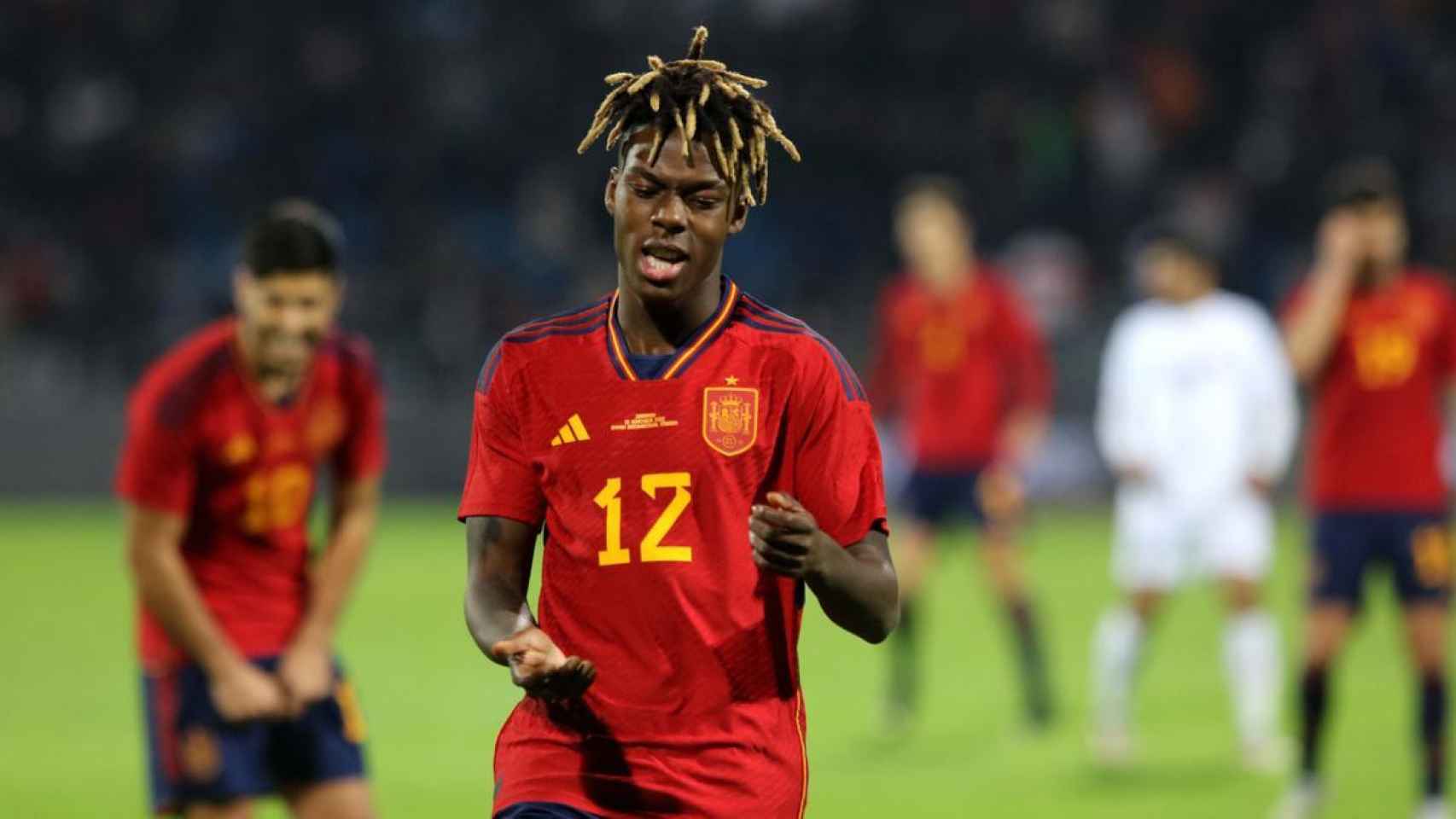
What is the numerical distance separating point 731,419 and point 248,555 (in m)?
2.19

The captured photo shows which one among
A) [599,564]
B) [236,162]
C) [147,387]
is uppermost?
[236,162]

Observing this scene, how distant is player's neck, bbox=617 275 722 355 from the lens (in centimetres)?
346

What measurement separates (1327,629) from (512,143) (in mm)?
14330

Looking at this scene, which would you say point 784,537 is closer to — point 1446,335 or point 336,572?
point 336,572

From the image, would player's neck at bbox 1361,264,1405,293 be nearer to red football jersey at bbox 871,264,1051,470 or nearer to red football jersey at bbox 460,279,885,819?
red football jersey at bbox 871,264,1051,470

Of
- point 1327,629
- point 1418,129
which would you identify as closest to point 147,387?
point 1327,629

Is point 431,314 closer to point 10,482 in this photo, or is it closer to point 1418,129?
point 10,482

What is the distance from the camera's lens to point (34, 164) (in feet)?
67.1

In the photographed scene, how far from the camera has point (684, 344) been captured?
3475mm

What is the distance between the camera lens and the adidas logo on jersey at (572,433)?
11.2 feet

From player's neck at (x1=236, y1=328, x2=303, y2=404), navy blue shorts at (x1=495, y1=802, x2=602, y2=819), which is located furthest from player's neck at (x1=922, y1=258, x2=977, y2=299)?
navy blue shorts at (x1=495, y1=802, x2=602, y2=819)

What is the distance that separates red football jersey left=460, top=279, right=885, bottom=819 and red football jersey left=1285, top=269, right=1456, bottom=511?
4.73 meters

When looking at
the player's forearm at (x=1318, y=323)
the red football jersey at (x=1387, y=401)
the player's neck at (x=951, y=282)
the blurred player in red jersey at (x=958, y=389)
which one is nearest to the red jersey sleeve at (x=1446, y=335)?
the red football jersey at (x=1387, y=401)

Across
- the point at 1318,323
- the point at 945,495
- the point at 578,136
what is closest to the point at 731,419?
the point at 1318,323
